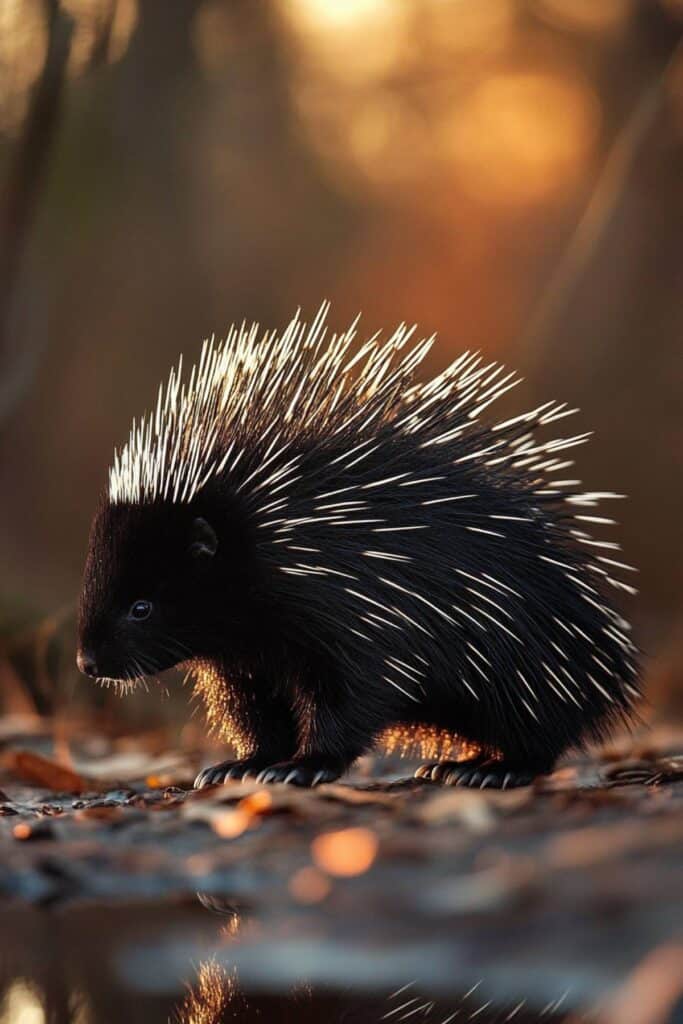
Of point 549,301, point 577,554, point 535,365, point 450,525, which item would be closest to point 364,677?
point 450,525

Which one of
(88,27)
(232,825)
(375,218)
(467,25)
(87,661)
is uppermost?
(467,25)

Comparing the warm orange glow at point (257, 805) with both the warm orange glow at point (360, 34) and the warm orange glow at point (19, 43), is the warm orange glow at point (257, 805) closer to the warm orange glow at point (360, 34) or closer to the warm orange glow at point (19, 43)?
the warm orange glow at point (19, 43)

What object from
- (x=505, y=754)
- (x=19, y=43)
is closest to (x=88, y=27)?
(x=19, y=43)

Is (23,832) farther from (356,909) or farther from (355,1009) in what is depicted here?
(355,1009)

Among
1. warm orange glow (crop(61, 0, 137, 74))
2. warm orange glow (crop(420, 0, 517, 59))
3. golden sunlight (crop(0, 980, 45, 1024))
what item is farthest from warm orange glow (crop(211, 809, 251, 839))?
warm orange glow (crop(420, 0, 517, 59))

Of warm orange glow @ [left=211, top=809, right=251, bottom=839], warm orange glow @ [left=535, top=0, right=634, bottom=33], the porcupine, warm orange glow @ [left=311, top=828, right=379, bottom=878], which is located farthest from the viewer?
warm orange glow @ [left=535, top=0, right=634, bottom=33]

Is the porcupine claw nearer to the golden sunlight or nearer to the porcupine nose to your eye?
the porcupine nose

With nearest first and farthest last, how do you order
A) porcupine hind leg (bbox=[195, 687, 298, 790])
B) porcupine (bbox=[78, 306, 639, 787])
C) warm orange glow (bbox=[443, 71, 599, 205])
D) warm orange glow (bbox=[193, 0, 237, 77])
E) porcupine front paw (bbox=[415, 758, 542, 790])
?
porcupine (bbox=[78, 306, 639, 787]) < porcupine front paw (bbox=[415, 758, 542, 790]) < porcupine hind leg (bbox=[195, 687, 298, 790]) < warm orange glow (bbox=[443, 71, 599, 205]) < warm orange glow (bbox=[193, 0, 237, 77])
